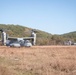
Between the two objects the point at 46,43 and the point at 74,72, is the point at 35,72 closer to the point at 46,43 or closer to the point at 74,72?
the point at 74,72

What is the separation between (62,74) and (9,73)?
7.78 ft

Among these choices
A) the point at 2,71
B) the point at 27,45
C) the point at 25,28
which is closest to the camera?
the point at 2,71

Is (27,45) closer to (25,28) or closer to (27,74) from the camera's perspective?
(27,74)

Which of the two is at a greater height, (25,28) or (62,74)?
(25,28)

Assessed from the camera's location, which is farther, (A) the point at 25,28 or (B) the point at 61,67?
(A) the point at 25,28

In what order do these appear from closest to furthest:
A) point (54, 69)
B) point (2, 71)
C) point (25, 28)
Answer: point (2, 71)
point (54, 69)
point (25, 28)

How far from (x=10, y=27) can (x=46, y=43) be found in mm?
56577

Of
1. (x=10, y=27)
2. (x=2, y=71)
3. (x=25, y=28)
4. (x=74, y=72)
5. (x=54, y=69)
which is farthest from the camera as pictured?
(x=25, y=28)

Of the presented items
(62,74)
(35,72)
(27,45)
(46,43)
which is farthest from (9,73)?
(46,43)

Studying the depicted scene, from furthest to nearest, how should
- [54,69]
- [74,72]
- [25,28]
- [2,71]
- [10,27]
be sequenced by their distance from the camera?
[25,28] → [10,27] → [54,69] → [74,72] → [2,71]

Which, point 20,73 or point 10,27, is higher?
point 10,27

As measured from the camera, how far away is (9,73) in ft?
34.5

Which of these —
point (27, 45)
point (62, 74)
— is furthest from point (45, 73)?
point (27, 45)

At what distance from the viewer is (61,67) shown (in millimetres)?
12250
